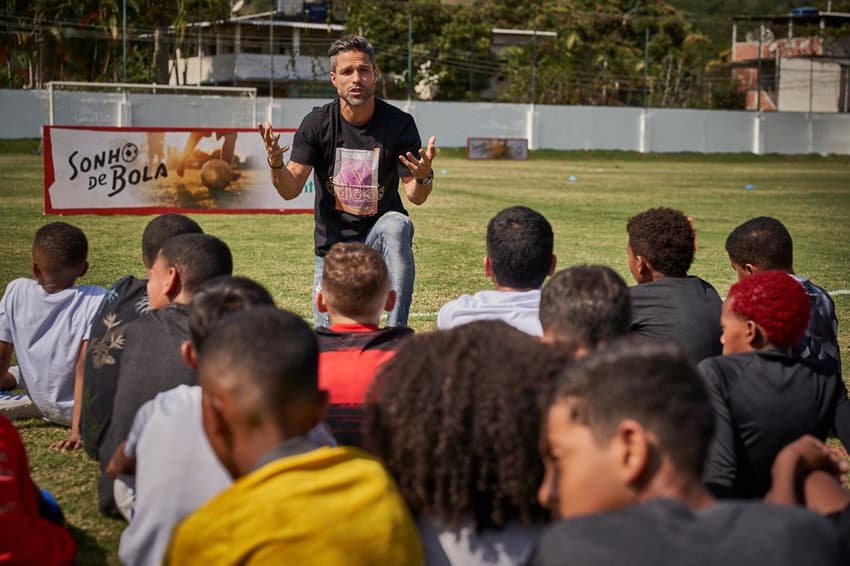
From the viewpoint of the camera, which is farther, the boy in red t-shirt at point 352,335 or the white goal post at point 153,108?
the white goal post at point 153,108

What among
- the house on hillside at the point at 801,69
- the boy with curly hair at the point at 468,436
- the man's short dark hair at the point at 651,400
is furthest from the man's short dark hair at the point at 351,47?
the house on hillside at the point at 801,69

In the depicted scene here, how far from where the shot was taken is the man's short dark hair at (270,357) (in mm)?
2469

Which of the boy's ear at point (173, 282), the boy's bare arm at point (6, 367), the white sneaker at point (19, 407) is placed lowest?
the white sneaker at point (19, 407)

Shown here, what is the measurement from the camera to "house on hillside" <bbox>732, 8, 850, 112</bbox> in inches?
2154

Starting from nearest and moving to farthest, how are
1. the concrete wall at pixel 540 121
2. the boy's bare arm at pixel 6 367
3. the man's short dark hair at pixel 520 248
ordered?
the man's short dark hair at pixel 520 248
the boy's bare arm at pixel 6 367
the concrete wall at pixel 540 121

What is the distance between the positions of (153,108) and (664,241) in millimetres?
32722

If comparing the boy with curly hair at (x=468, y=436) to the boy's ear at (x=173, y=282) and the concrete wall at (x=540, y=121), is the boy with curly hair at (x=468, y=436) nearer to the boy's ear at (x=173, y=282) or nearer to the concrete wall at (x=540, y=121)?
the boy's ear at (x=173, y=282)

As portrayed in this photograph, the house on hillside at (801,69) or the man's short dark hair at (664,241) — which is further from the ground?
the house on hillside at (801,69)

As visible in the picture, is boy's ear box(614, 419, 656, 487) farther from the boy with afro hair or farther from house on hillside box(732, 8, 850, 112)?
house on hillside box(732, 8, 850, 112)

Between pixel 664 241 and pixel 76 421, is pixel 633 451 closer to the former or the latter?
pixel 664 241

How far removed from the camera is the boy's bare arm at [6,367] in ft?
17.8

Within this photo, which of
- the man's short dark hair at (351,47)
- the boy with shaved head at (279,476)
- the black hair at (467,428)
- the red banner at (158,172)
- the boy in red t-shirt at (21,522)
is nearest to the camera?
the boy with shaved head at (279,476)

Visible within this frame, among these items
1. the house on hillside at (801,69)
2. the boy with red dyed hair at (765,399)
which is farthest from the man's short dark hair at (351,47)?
the house on hillside at (801,69)

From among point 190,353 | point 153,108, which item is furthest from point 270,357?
point 153,108
